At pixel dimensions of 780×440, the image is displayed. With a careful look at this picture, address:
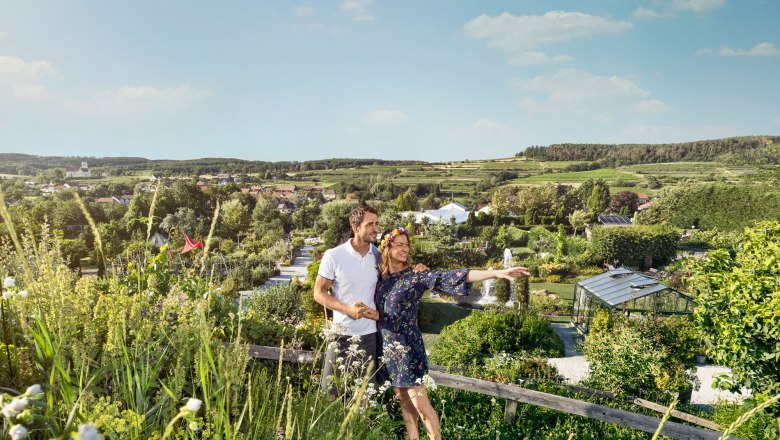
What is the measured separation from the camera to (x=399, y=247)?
6.40 feet

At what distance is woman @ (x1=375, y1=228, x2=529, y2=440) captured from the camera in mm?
1907

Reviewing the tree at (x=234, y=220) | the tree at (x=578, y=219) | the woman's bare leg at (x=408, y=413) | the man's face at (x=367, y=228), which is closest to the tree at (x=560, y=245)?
the tree at (x=578, y=219)

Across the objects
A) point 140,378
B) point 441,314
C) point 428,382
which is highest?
point 140,378

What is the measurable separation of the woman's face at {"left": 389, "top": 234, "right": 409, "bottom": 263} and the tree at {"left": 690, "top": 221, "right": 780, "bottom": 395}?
215cm

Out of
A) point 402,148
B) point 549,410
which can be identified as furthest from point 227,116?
point 549,410

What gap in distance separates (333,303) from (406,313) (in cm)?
32

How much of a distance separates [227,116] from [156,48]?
15.5 metres

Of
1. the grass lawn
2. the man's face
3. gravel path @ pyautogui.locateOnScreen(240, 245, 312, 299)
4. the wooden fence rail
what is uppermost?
the man's face

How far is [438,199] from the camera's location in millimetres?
29562

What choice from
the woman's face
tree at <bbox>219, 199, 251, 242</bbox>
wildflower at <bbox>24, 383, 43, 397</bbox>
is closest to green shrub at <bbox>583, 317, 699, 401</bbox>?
the woman's face

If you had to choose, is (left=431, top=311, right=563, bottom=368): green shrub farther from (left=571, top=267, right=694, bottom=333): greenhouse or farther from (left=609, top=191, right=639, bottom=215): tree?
(left=609, top=191, right=639, bottom=215): tree

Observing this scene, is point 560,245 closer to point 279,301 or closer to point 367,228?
point 279,301

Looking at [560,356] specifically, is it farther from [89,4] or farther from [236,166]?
[236,166]

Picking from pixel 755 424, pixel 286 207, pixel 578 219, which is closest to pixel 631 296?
pixel 755 424
